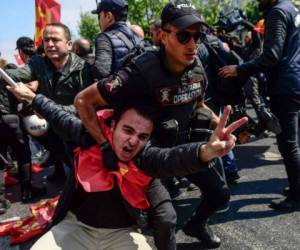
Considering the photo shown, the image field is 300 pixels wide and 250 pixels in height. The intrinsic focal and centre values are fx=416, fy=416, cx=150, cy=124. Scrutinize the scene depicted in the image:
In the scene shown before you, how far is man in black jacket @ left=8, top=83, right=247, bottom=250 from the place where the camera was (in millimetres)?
2186

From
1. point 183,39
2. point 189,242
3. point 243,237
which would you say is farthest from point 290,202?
point 183,39

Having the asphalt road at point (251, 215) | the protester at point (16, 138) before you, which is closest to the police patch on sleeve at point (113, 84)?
the asphalt road at point (251, 215)

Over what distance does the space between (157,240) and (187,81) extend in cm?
100

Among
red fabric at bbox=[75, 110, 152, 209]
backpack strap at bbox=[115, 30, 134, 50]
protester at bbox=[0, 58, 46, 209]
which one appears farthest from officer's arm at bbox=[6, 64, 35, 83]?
red fabric at bbox=[75, 110, 152, 209]

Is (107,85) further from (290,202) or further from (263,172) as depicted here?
(263,172)

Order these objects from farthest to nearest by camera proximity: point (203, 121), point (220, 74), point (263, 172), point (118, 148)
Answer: point (263, 172) → point (220, 74) → point (203, 121) → point (118, 148)

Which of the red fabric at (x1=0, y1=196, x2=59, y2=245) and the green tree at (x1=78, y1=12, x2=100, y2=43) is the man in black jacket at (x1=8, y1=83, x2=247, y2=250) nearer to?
the red fabric at (x1=0, y1=196, x2=59, y2=245)

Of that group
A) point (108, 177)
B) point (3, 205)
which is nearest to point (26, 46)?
point (3, 205)

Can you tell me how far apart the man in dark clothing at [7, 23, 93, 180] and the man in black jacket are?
4.38ft

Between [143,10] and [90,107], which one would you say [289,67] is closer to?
[90,107]

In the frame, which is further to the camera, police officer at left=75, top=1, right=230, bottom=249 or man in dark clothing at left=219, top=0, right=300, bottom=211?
man in dark clothing at left=219, top=0, right=300, bottom=211

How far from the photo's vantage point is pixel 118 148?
2225mm

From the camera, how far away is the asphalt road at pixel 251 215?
328cm

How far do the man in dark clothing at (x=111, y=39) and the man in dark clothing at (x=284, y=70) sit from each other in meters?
0.90
